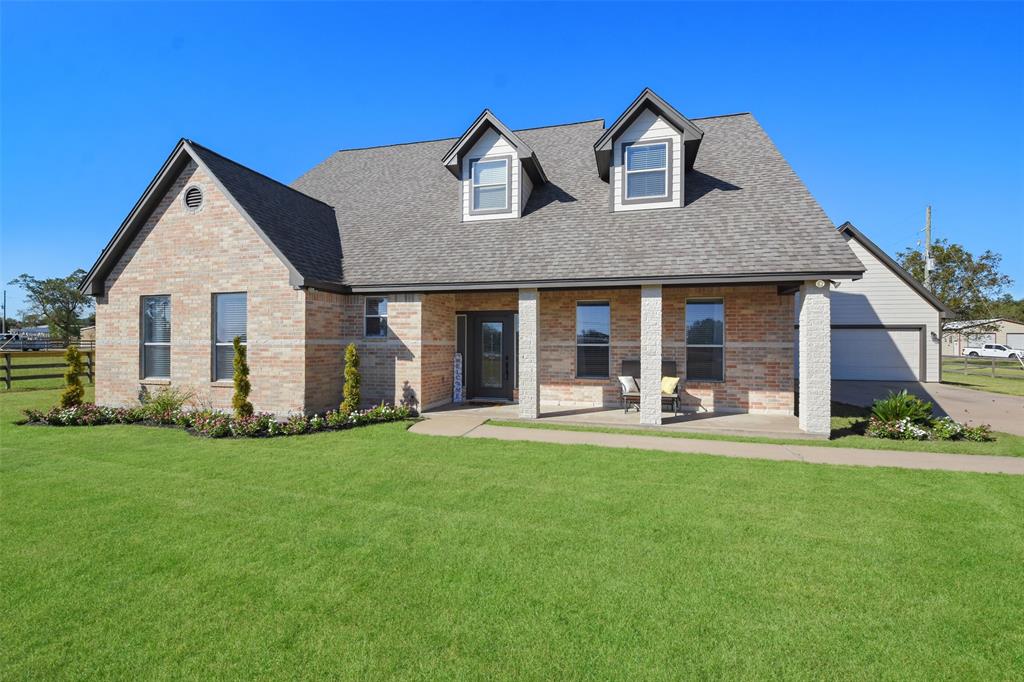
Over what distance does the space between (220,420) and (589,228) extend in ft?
33.2

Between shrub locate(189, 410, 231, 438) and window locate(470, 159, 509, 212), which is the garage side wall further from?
shrub locate(189, 410, 231, 438)

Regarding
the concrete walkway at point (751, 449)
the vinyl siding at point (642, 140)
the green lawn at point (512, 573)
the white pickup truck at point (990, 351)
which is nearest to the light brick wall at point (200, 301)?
the concrete walkway at point (751, 449)

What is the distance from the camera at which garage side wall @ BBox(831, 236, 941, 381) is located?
61.3ft

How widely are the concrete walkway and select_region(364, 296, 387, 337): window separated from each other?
140 inches

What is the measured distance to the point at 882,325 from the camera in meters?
19.0

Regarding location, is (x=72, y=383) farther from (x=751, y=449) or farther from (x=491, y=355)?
(x=751, y=449)

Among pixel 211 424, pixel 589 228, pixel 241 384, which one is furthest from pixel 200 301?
pixel 589 228

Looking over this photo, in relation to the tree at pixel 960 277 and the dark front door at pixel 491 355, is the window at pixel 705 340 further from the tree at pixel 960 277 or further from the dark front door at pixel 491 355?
the tree at pixel 960 277

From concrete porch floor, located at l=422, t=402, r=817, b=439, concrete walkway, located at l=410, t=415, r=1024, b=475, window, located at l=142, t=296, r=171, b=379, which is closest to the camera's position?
concrete walkway, located at l=410, t=415, r=1024, b=475

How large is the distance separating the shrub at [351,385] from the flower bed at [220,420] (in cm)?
36

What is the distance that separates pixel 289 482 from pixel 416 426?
13.1ft

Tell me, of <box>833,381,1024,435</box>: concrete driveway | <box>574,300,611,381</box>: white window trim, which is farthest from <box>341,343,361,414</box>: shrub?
<box>833,381,1024,435</box>: concrete driveway

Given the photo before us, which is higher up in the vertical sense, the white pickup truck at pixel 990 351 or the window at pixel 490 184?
the window at pixel 490 184

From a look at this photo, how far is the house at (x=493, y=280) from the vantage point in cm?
1111
